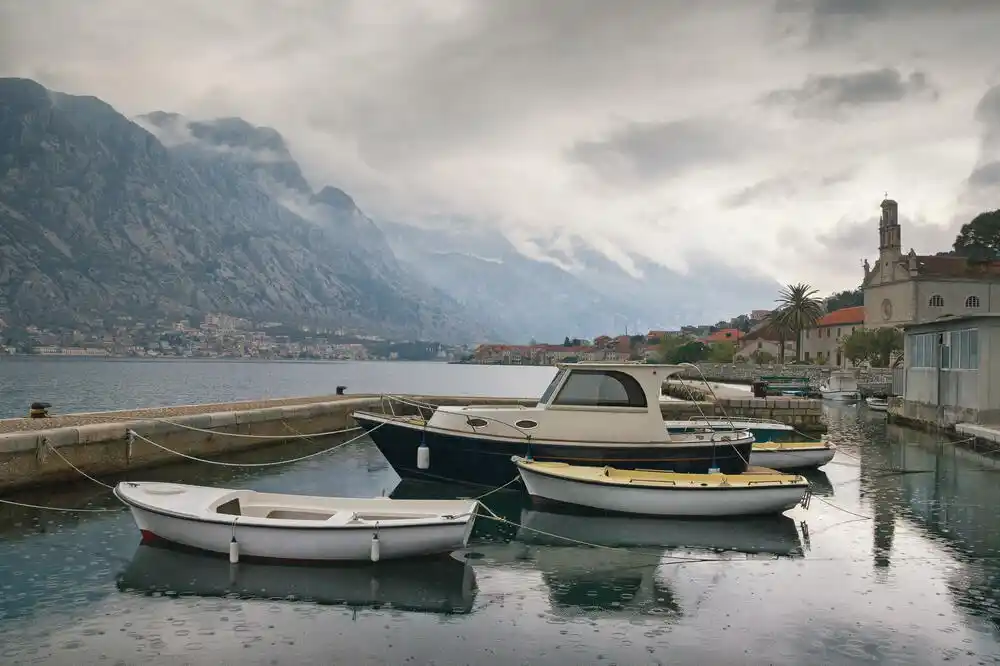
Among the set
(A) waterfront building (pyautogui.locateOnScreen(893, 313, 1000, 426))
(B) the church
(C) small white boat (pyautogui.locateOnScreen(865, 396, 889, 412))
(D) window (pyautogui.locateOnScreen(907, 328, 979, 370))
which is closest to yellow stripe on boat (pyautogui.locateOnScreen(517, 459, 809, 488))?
(A) waterfront building (pyautogui.locateOnScreen(893, 313, 1000, 426))

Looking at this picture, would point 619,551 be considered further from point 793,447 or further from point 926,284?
point 926,284

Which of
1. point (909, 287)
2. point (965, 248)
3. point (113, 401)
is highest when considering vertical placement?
point (965, 248)

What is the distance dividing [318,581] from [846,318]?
10573 cm

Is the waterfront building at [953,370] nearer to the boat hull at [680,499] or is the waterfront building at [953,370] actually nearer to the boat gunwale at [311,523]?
the boat hull at [680,499]

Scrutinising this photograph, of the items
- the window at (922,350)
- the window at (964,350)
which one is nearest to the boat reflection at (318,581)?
the window at (964,350)

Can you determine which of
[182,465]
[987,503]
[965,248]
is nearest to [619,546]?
[987,503]

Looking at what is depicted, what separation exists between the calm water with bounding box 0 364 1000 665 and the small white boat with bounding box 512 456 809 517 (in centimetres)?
34

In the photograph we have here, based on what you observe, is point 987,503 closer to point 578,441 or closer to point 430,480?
point 578,441

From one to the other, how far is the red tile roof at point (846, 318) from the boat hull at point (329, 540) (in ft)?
315

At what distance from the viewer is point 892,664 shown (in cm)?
823

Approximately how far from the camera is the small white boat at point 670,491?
48.1 ft

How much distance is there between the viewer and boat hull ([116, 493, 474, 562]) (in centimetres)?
1123

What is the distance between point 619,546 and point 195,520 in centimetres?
713

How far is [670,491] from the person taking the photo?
14.6 metres
